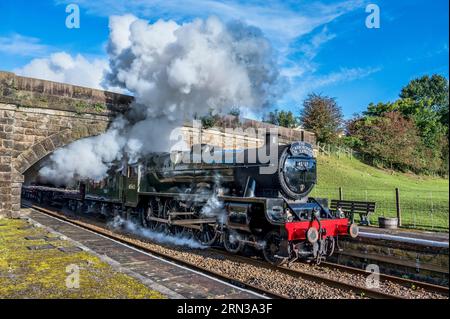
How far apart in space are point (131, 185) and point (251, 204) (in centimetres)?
599

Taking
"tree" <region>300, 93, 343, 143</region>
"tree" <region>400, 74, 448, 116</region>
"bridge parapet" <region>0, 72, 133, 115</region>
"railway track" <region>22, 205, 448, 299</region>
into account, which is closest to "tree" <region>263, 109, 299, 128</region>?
"tree" <region>300, 93, 343, 143</region>

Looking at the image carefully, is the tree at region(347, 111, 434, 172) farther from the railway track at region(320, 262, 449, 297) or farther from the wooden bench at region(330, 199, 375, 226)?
the railway track at region(320, 262, 449, 297)

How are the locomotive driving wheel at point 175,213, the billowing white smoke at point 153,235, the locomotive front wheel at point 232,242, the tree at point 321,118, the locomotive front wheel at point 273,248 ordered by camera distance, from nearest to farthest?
the locomotive front wheel at point 273,248
the locomotive front wheel at point 232,242
the billowing white smoke at point 153,235
the locomotive driving wheel at point 175,213
the tree at point 321,118

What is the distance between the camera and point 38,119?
47.9 feet

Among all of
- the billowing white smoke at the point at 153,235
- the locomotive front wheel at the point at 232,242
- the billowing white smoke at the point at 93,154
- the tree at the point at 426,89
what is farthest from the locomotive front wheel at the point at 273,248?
the tree at the point at 426,89

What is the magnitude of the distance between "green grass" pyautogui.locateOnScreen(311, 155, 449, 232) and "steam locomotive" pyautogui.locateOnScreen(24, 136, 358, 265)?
19.1ft

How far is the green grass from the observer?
1386cm

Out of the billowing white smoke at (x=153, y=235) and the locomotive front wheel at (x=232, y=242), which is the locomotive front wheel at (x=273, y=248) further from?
the billowing white smoke at (x=153, y=235)

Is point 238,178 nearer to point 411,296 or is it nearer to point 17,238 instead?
point 411,296

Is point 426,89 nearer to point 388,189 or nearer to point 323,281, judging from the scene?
point 388,189

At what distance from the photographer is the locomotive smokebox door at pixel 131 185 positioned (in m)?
12.3

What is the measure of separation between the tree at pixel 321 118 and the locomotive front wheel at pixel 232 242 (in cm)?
2534

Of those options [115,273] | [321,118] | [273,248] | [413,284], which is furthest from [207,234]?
[321,118]

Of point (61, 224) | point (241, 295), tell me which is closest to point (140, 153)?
point (61, 224)
